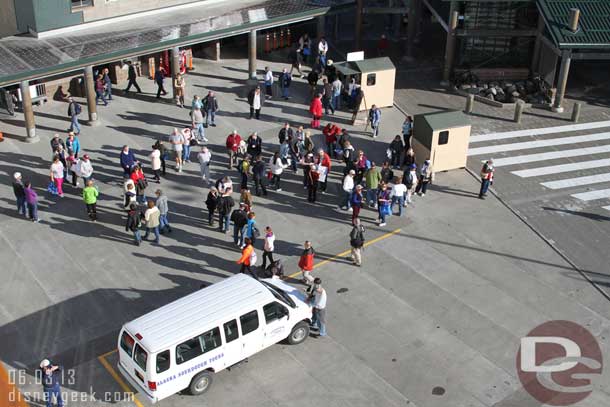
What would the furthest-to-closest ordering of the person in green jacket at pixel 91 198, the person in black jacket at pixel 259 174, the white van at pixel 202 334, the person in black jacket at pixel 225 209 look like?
the person in black jacket at pixel 259 174 → the person in green jacket at pixel 91 198 → the person in black jacket at pixel 225 209 → the white van at pixel 202 334

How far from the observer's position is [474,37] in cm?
3572

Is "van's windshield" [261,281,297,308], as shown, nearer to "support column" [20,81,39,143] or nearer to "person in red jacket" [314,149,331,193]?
"person in red jacket" [314,149,331,193]

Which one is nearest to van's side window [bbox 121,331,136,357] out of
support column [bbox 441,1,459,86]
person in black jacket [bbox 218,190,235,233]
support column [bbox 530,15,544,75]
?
person in black jacket [bbox 218,190,235,233]

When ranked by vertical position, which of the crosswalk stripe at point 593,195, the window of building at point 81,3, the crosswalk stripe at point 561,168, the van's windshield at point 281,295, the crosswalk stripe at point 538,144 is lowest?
the crosswalk stripe at point 593,195

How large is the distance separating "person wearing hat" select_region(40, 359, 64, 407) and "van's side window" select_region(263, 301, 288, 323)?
4.87 metres

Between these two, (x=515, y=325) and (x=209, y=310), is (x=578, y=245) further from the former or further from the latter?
(x=209, y=310)

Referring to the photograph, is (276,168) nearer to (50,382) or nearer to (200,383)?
(200,383)

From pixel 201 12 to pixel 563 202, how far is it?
17.0m

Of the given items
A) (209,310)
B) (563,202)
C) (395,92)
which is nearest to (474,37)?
(395,92)

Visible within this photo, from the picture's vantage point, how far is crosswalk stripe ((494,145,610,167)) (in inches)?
1188

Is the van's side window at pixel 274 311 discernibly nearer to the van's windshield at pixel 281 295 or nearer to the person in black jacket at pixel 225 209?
the van's windshield at pixel 281 295

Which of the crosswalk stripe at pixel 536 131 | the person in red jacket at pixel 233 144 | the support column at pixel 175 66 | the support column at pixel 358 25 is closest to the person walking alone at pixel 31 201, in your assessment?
the person in red jacket at pixel 233 144

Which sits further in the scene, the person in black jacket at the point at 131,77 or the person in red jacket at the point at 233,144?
the person in black jacket at the point at 131,77

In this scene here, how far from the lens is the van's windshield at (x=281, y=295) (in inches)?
784
